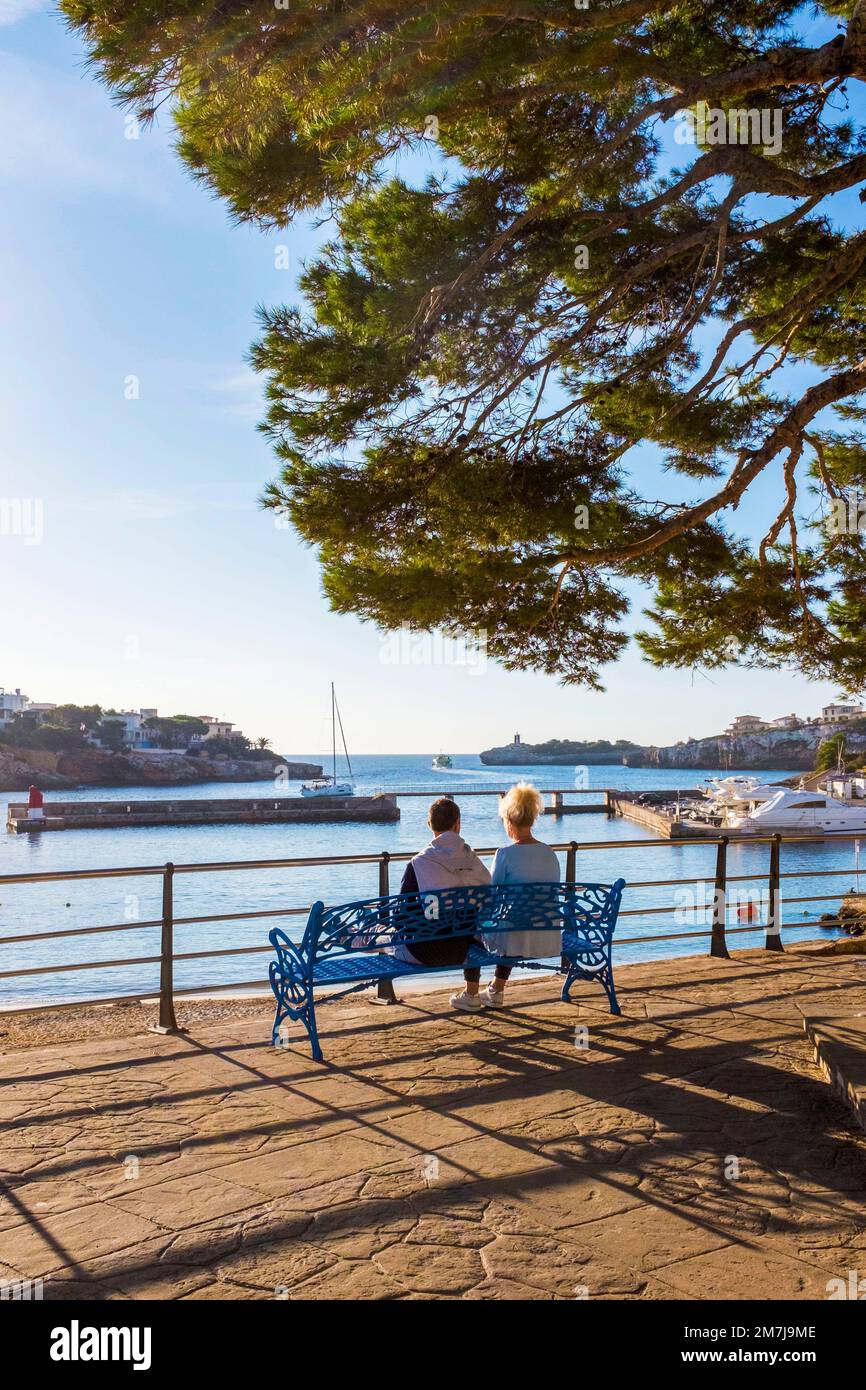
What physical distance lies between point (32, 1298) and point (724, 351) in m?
6.07

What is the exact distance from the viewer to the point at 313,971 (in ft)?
16.0

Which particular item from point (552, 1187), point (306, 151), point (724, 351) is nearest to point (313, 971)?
point (552, 1187)

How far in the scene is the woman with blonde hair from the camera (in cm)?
555

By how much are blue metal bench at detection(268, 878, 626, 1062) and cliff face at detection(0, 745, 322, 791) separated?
299ft

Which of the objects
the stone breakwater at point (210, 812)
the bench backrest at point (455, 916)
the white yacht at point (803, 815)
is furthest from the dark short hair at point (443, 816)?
the stone breakwater at point (210, 812)

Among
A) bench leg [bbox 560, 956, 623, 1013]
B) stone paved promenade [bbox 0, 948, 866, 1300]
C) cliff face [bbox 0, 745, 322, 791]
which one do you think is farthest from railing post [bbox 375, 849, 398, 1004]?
cliff face [bbox 0, 745, 322, 791]

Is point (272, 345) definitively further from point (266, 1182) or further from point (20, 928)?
point (20, 928)

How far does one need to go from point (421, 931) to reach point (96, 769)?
304 ft

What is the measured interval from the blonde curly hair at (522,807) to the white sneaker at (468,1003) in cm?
106

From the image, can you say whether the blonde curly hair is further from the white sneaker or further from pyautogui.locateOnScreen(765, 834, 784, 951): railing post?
pyautogui.locateOnScreen(765, 834, 784, 951): railing post

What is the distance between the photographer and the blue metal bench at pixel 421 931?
4.98 m

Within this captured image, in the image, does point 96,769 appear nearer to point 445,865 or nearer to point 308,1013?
point 445,865

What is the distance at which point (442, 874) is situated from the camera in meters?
5.50

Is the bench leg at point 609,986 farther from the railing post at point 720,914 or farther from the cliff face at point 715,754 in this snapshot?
the cliff face at point 715,754
